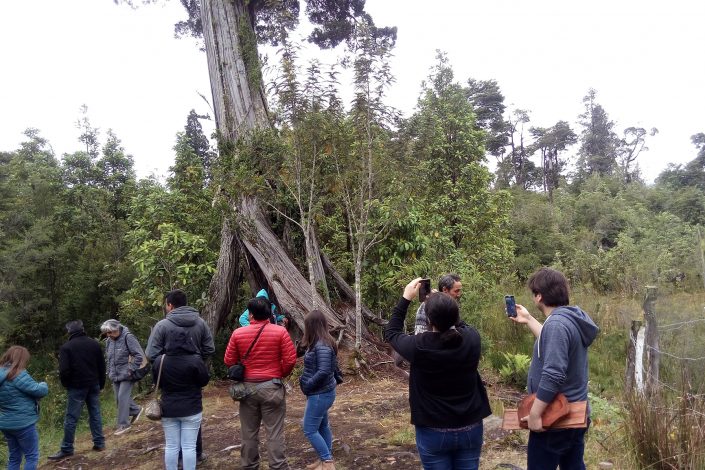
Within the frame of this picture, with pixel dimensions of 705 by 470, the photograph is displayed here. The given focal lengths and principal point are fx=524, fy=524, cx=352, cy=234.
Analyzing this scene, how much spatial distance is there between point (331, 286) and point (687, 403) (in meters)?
6.55

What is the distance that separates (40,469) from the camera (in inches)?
215

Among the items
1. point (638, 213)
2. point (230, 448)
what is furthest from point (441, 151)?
point (638, 213)

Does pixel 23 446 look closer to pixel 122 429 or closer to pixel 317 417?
pixel 122 429

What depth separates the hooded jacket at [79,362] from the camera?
18.0ft

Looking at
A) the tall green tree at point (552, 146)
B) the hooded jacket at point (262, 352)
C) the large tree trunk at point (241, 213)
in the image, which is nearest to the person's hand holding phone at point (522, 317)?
the hooded jacket at point (262, 352)

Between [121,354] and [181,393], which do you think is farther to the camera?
[121,354]

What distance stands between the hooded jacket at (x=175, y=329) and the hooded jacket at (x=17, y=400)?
1232mm

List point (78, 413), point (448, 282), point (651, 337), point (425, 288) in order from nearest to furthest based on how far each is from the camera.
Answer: point (425, 288) < point (448, 282) < point (78, 413) < point (651, 337)

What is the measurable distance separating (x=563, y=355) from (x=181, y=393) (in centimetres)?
273

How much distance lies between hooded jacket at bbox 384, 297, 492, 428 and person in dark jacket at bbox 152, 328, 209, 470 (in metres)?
1.95

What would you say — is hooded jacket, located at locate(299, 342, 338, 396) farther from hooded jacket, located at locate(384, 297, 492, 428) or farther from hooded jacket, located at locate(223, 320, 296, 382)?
hooded jacket, located at locate(384, 297, 492, 428)

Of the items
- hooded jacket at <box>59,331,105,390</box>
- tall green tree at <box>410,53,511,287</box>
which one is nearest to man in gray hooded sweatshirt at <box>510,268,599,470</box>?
hooded jacket at <box>59,331,105,390</box>

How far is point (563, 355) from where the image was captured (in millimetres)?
2537

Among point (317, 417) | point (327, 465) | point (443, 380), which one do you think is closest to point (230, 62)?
point (317, 417)
